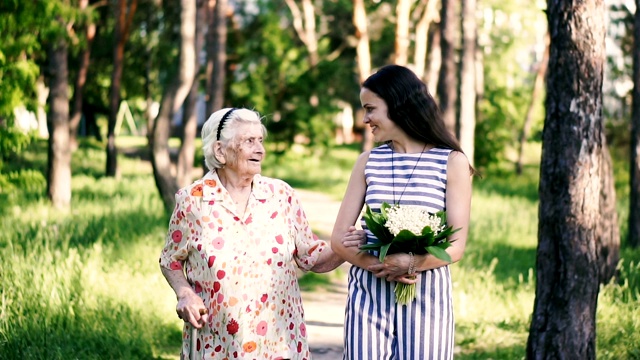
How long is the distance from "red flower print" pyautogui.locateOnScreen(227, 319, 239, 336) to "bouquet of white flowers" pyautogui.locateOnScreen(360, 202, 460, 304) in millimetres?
693

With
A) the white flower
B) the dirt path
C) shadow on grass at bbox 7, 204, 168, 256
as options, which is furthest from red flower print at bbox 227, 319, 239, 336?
shadow on grass at bbox 7, 204, 168, 256

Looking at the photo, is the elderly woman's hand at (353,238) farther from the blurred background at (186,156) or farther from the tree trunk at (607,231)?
the tree trunk at (607,231)

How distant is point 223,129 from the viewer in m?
4.13

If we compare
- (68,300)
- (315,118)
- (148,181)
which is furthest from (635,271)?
(315,118)

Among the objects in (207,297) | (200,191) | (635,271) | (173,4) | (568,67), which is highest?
(173,4)

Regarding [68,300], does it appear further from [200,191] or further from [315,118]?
[315,118]

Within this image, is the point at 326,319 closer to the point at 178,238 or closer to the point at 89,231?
the point at 89,231

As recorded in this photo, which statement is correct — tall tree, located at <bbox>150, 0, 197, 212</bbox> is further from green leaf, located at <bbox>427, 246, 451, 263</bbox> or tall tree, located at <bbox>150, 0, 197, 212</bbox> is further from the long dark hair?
green leaf, located at <bbox>427, 246, 451, 263</bbox>

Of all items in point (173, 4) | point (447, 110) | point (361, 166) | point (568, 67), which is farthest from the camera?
point (173, 4)

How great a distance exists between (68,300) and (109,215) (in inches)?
195

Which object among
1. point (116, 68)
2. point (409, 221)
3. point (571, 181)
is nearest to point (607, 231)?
point (571, 181)

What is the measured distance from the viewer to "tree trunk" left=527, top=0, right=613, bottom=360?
225 inches

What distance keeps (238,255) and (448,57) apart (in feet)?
40.0

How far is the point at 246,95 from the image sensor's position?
26828 millimetres
